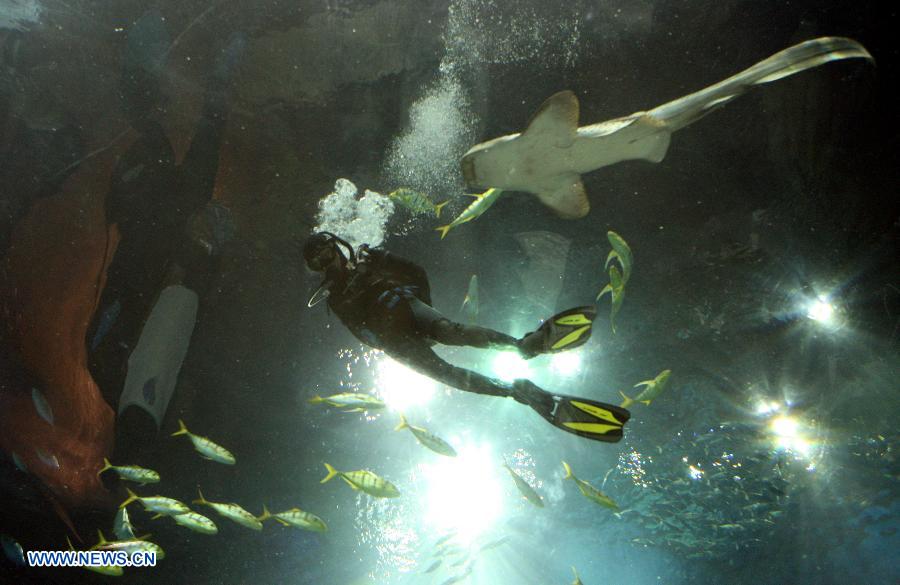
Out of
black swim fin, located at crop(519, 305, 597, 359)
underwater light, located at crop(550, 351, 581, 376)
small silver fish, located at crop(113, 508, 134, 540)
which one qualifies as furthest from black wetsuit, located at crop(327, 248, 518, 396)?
small silver fish, located at crop(113, 508, 134, 540)

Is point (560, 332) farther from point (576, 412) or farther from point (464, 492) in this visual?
point (464, 492)

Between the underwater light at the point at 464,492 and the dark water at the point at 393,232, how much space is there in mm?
913

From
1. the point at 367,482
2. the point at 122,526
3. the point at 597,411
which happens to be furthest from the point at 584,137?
the point at 122,526

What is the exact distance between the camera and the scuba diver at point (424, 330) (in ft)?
10.6

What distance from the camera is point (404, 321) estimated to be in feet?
12.5

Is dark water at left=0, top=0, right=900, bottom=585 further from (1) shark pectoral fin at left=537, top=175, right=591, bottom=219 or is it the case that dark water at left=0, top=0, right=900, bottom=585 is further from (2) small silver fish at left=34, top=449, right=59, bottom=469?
(1) shark pectoral fin at left=537, top=175, right=591, bottom=219

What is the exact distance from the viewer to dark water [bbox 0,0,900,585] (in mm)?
4555

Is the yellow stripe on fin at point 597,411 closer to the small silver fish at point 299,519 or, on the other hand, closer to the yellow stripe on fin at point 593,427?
the yellow stripe on fin at point 593,427

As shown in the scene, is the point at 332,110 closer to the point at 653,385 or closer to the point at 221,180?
the point at 221,180

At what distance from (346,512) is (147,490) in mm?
4683

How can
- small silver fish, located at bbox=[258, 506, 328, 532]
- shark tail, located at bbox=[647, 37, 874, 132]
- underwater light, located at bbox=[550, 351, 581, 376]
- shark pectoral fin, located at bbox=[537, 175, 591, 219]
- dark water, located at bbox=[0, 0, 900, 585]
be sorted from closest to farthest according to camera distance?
1. shark tail, located at bbox=[647, 37, 874, 132]
2. dark water, located at bbox=[0, 0, 900, 585]
3. shark pectoral fin, located at bbox=[537, 175, 591, 219]
4. small silver fish, located at bbox=[258, 506, 328, 532]
5. underwater light, located at bbox=[550, 351, 581, 376]

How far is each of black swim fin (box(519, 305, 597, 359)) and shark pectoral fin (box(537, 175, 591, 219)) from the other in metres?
2.06

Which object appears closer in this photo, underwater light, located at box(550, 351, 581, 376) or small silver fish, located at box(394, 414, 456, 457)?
small silver fish, located at box(394, 414, 456, 457)

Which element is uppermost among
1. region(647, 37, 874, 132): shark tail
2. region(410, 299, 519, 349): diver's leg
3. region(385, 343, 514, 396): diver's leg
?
region(647, 37, 874, 132): shark tail
